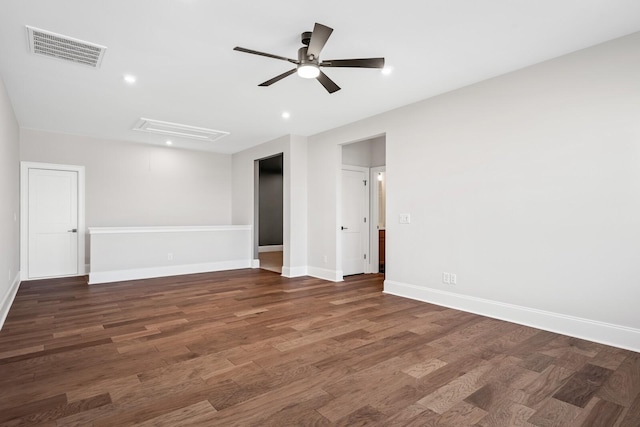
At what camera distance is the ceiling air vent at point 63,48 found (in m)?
2.90

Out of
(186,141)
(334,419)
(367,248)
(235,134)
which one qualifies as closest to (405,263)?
(367,248)

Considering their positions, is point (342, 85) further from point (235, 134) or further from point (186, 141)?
point (186, 141)

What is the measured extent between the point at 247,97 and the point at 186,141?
10.1 feet

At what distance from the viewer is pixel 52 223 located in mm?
6289

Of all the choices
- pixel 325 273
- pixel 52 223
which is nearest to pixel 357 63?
pixel 325 273

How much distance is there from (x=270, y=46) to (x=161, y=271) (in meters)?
5.02

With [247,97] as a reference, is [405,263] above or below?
below

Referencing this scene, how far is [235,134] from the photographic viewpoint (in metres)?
6.45

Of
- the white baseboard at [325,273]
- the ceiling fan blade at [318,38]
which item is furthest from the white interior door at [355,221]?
the ceiling fan blade at [318,38]

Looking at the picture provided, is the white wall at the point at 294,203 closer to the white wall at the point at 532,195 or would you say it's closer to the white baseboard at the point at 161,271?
the white baseboard at the point at 161,271

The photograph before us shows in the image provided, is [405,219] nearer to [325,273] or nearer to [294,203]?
[325,273]

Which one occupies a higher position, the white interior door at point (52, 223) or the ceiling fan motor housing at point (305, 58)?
the ceiling fan motor housing at point (305, 58)

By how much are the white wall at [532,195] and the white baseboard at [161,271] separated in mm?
3878

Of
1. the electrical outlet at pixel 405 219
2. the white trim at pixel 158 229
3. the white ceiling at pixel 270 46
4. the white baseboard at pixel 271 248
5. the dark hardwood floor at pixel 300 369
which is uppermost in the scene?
the white ceiling at pixel 270 46
